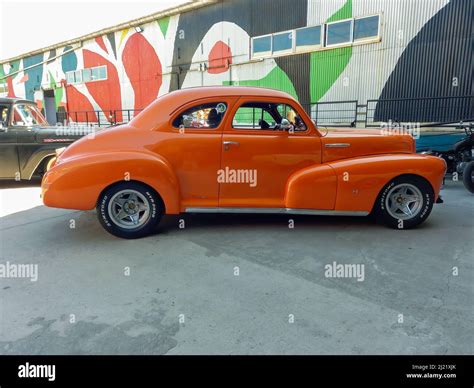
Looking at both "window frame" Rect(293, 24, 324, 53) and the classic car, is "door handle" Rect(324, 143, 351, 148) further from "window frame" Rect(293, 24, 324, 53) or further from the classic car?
"window frame" Rect(293, 24, 324, 53)

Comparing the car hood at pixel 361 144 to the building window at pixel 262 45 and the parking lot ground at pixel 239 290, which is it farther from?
the building window at pixel 262 45

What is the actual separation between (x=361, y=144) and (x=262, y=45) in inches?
419

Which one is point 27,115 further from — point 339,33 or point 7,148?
point 339,33

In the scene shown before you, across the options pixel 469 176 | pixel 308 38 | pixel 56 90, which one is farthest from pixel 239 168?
pixel 56 90

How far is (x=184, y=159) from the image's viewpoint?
424 cm

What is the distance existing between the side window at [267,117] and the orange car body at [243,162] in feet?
0.25

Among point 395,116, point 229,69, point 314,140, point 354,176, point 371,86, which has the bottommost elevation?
point 354,176

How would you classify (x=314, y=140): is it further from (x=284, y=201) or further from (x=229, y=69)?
(x=229, y=69)

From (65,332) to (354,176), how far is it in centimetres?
353

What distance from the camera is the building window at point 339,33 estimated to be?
11336 mm

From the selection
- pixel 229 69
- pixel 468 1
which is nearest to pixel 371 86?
pixel 468 1

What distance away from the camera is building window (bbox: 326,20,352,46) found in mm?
11336

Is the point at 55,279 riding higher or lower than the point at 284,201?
lower
